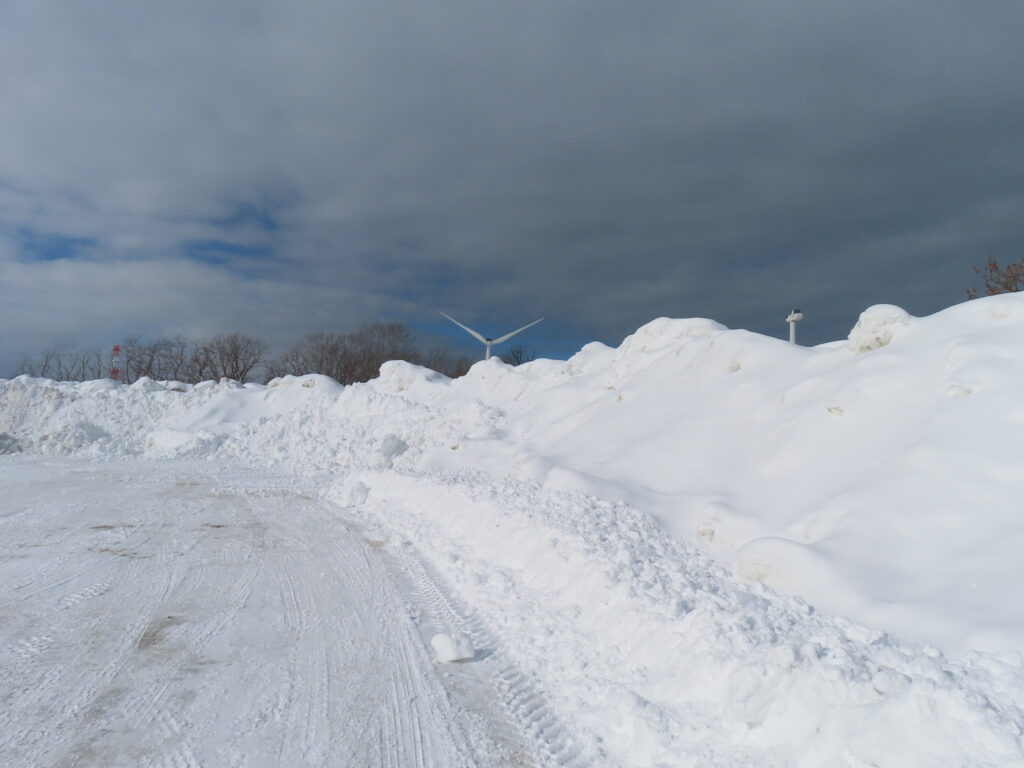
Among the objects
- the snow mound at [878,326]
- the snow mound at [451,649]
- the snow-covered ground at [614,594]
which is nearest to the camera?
the snow-covered ground at [614,594]

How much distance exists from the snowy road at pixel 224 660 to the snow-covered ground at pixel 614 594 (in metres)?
0.02

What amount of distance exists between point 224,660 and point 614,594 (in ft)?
9.48

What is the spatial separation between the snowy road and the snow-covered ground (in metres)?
0.02

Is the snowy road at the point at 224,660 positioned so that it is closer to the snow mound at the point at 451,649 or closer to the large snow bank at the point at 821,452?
the snow mound at the point at 451,649

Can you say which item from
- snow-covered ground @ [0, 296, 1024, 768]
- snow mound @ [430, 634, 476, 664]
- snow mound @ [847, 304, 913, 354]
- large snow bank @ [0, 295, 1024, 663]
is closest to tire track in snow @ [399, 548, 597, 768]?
snow-covered ground @ [0, 296, 1024, 768]

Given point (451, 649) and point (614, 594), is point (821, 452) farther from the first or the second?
point (451, 649)

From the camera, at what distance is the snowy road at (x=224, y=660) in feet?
10.5

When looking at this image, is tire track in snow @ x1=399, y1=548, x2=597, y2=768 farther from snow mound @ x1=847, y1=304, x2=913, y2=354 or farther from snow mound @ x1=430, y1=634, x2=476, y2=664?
snow mound @ x1=847, y1=304, x2=913, y2=354

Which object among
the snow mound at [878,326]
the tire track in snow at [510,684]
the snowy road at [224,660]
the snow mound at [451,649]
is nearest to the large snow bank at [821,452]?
the snow mound at [878,326]

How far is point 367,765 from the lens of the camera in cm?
307

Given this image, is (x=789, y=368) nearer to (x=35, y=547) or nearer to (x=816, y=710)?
(x=816, y=710)

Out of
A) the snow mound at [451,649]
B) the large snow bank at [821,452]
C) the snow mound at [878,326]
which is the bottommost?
the snow mound at [451,649]

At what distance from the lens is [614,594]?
4.66 meters

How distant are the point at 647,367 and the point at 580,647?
1010 cm
